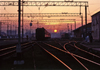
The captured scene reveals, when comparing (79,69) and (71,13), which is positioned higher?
(71,13)

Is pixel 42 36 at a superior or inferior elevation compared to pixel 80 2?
inferior

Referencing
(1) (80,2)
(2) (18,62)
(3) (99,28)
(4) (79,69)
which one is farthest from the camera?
(3) (99,28)

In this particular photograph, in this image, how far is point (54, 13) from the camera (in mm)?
49406

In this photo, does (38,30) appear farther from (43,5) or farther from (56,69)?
(56,69)

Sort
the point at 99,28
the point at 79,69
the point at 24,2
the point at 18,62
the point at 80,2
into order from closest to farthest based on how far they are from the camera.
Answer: the point at 79,69 < the point at 18,62 < the point at 24,2 < the point at 80,2 < the point at 99,28

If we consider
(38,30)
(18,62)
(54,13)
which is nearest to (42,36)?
(38,30)

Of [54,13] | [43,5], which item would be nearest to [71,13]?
[54,13]

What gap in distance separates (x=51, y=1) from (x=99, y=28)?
20.1m

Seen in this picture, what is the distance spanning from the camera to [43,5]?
114 feet

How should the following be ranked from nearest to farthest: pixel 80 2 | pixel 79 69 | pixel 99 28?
pixel 79 69
pixel 80 2
pixel 99 28

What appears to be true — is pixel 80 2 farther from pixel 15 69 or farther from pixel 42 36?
pixel 15 69

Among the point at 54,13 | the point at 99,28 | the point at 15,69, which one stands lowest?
the point at 15,69

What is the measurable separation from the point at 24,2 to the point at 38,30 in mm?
16810

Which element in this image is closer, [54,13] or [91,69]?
[91,69]
